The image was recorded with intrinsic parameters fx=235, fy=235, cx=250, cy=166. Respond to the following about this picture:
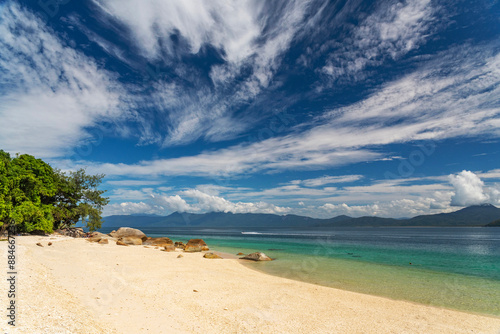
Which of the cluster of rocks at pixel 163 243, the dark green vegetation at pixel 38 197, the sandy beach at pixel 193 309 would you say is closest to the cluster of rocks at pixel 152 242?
the cluster of rocks at pixel 163 243

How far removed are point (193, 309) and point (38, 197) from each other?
3547 cm

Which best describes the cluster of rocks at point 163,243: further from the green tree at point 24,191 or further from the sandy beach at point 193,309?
the sandy beach at point 193,309

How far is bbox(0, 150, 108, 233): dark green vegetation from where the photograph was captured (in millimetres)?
27875

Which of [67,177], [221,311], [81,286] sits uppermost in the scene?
[67,177]

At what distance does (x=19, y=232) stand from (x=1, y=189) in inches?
317

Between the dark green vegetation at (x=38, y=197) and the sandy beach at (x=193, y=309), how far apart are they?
2140cm

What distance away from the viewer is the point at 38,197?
108 ft

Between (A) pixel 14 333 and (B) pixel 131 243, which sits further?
(B) pixel 131 243

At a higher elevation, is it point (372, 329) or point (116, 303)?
point (116, 303)

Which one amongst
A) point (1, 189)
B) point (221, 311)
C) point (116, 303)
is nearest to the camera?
point (116, 303)

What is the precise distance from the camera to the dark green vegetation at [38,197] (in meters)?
27.9

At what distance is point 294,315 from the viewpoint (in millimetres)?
10570

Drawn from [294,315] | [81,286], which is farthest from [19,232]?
[294,315]

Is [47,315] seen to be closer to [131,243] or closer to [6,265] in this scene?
[6,265]
